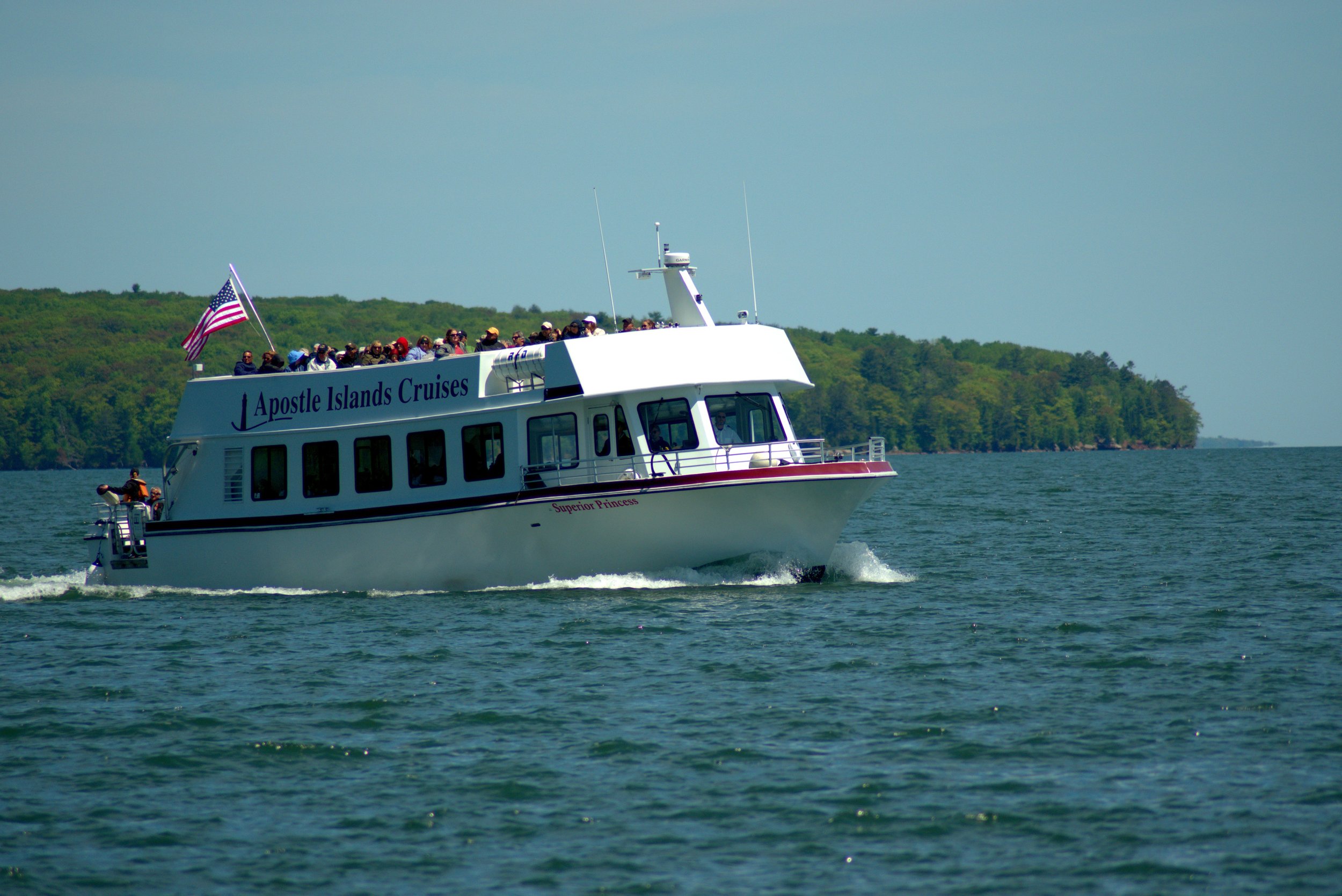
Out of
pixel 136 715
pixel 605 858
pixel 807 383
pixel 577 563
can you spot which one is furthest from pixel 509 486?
pixel 605 858

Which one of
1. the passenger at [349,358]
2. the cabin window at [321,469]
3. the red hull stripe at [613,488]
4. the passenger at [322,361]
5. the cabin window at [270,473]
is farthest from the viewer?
the passenger at [322,361]

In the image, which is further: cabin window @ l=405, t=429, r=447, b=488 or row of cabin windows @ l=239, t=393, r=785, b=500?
cabin window @ l=405, t=429, r=447, b=488

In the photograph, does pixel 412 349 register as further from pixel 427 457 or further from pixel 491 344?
pixel 427 457

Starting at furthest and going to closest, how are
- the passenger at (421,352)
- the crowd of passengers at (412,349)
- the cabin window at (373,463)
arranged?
the passenger at (421,352), the cabin window at (373,463), the crowd of passengers at (412,349)

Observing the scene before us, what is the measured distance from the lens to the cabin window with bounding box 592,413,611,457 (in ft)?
71.8

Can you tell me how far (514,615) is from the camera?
20469 millimetres

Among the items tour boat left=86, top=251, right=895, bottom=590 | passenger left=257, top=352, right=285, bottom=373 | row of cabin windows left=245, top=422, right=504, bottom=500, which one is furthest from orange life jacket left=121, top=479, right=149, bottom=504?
passenger left=257, top=352, right=285, bottom=373

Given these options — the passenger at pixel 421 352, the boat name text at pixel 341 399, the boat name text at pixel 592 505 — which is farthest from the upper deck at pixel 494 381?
the boat name text at pixel 592 505

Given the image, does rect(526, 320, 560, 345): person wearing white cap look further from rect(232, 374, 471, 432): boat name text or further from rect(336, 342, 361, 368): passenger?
rect(336, 342, 361, 368): passenger

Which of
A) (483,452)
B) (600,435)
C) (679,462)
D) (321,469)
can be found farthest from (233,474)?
(679,462)

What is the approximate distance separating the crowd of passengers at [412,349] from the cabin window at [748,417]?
181cm

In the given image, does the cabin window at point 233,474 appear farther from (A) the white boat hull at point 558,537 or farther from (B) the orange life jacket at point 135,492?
(B) the orange life jacket at point 135,492

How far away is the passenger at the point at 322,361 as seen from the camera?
24359 mm

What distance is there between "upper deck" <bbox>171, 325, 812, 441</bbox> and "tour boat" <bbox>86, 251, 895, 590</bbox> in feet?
0.11
